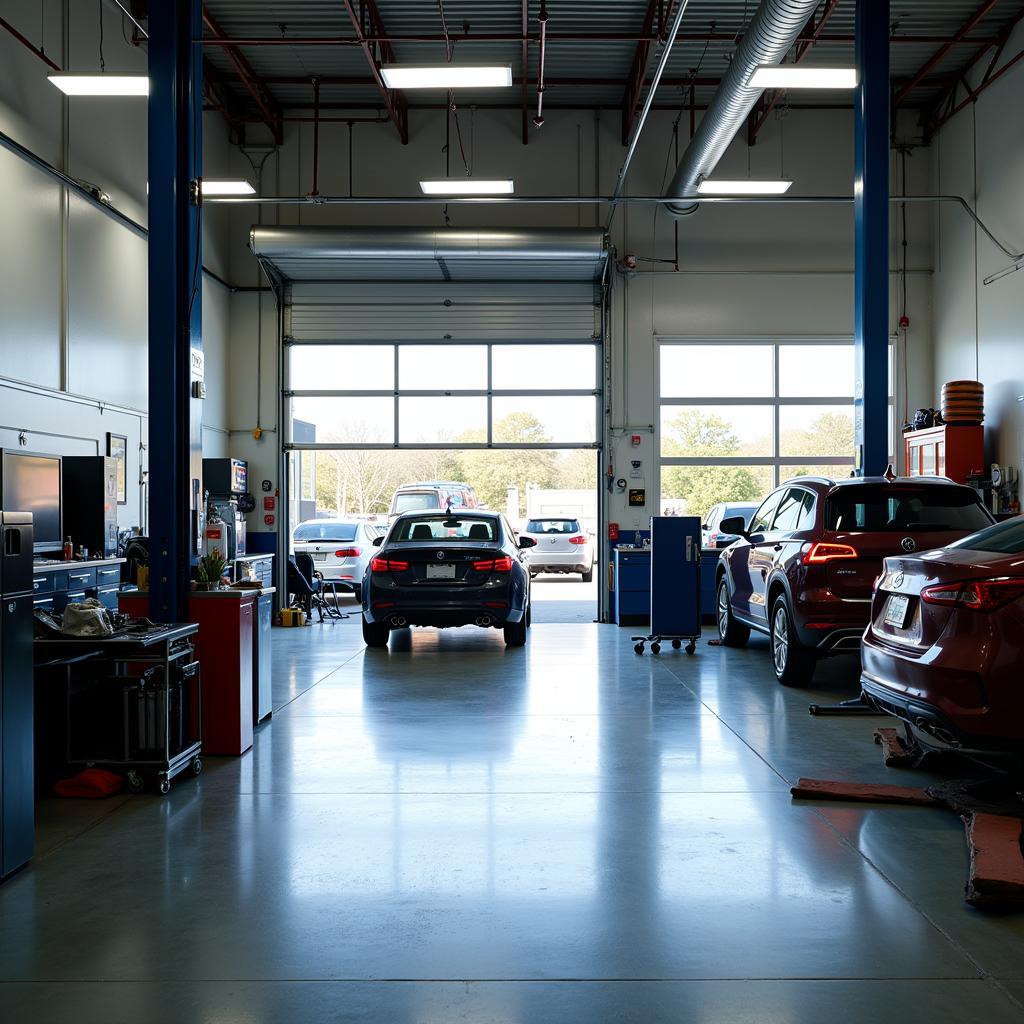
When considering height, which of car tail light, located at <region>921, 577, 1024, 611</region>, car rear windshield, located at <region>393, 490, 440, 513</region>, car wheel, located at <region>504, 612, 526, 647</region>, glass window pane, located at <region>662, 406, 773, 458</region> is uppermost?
glass window pane, located at <region>662, 406, 773, 458</region>

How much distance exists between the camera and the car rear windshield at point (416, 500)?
16.6 metres

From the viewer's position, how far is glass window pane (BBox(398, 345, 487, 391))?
587 inches

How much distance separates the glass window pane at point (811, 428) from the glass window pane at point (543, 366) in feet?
9.70

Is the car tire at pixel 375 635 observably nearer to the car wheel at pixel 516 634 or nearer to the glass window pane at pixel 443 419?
the car wheel at pixel 516 634

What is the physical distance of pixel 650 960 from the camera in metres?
2.94

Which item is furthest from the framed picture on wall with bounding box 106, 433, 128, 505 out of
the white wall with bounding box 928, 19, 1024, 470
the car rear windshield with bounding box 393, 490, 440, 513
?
the white wall with bounding box 928, 19, 1024, 470

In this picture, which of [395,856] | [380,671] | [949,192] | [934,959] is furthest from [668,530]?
[949,192]

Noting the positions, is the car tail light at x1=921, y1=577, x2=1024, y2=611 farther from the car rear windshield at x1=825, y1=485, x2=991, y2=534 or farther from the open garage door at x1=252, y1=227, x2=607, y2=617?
the open garage door at x1=252, y1=227, x2=607, y2=617

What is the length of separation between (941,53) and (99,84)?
33.4ft

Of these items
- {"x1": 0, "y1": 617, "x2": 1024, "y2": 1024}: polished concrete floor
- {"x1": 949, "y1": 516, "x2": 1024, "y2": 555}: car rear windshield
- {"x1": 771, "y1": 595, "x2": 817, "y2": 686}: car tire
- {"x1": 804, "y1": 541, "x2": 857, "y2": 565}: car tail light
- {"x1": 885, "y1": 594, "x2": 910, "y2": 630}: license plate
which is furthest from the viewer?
{"x1": 771, "y1": 595, "x2": 817, "y2": 686}: car tire

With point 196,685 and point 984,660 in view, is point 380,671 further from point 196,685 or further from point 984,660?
point 984,660

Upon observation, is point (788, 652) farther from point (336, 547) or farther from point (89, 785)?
point (336, 547)

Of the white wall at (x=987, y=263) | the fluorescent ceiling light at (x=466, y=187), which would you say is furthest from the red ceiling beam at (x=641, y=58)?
the white wall at (x=987, y=263)

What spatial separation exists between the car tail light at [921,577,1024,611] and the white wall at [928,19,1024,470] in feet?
28.9
